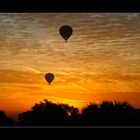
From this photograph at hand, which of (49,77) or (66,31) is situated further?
(49,77)

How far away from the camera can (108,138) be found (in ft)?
6.31

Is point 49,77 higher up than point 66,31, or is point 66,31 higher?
point 66,31

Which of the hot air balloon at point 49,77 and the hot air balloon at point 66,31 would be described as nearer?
the hot air balloon at point 66,31

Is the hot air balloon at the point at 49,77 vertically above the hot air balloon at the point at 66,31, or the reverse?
the hot air balloon at the point at 66,31

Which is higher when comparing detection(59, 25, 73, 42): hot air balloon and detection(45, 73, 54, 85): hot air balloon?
detection(59, 25, 73, 42): hot air balloon

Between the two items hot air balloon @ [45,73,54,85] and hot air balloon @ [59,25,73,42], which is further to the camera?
hot air balloon @ [45,73,54,85]

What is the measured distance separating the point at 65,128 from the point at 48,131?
3.4 inches
